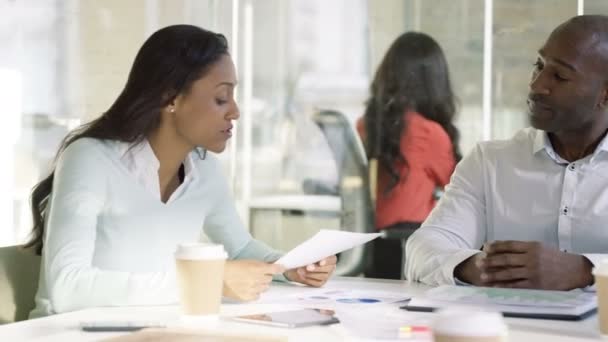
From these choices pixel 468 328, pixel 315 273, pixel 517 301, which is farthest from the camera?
pixel 315 273

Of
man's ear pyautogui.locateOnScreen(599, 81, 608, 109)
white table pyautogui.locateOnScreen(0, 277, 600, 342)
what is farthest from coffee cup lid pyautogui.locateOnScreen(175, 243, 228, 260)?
man's ear pyautogui.locateOnScreen(599, 81, 608, 109)

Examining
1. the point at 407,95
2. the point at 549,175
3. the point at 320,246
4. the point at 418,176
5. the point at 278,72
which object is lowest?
the point at 418,176

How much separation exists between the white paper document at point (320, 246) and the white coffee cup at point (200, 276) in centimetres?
34

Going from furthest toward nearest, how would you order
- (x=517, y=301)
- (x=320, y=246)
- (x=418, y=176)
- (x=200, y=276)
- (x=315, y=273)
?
1. (x=418, y=176)
2. (x=315, y=273)
3. (x=320, y=246)
4. (x=517, y=301)
5. (x=200, y=276)

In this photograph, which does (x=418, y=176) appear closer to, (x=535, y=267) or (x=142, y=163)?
(x=142, y=163)

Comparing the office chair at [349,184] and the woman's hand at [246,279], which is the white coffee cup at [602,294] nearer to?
the woman's hand at [246,279]

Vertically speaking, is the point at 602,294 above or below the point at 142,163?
below

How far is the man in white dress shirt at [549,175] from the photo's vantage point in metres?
2.50

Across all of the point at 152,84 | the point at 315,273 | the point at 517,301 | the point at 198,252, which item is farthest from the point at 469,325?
the point at 152,84

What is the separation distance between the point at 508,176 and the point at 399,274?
7.93 feet

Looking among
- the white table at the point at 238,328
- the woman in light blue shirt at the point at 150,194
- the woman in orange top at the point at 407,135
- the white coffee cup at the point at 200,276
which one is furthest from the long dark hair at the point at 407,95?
the white coffee cup at the point at 200,276

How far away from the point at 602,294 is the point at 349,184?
12.7 ft

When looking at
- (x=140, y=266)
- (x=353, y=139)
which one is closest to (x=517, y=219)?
(x=140, y=266)

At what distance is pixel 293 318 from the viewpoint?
5.79ft
